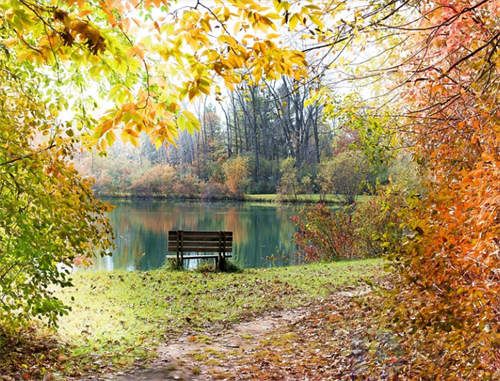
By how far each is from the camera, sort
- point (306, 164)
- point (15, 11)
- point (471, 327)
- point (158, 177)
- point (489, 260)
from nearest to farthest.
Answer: point (15, 11) → point (489, 260) → point (471, 327) → point (306, 164) → point (158, 177)

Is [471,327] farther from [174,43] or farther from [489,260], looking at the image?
[174,43]

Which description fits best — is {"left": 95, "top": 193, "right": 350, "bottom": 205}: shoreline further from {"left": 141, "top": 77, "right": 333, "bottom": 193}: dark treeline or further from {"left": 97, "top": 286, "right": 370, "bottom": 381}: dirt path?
{"left": 97, "top": 286, "right": 370, "bottom": 381}: dirt path

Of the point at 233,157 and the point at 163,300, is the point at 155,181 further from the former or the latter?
the point at 163,300

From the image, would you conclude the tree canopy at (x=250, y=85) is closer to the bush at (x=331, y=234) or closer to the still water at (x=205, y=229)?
the still water at (x=205, y=229)

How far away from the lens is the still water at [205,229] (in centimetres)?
1841

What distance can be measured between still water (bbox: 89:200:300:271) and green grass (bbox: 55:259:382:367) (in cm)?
149

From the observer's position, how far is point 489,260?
3.29 m

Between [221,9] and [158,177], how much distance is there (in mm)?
52227

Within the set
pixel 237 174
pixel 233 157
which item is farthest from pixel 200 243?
pixel 233 157

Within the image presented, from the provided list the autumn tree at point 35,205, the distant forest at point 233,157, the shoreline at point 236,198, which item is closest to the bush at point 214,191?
the distant forest at point 233,157

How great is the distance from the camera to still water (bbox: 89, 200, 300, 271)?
18406 mm

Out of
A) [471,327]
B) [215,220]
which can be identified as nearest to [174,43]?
[471,327]

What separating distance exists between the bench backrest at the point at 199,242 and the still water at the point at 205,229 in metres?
2.11

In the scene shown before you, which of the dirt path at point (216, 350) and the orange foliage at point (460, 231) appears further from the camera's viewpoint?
the dirt path at point (216, 350)
